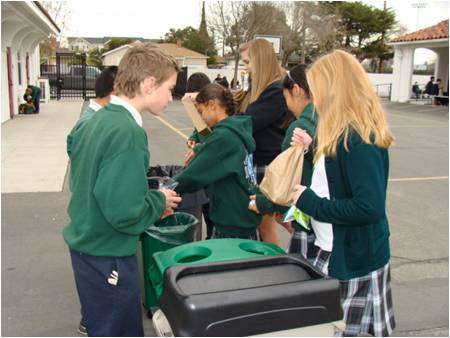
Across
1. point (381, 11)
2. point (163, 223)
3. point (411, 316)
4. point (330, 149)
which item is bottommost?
point (411, 316)

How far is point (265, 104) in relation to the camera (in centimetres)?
370

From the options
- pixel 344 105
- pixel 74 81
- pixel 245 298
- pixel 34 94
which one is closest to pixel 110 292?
pixel 245 298

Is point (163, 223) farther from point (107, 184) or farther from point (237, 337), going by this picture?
point (237, 337)

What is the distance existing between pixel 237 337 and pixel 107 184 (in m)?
0.77

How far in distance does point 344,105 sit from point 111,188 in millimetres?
1036

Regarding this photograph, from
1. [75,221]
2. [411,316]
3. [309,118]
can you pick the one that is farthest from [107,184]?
[411,316]

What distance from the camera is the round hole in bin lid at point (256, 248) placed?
6.65 feet

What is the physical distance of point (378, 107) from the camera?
2.12 meters

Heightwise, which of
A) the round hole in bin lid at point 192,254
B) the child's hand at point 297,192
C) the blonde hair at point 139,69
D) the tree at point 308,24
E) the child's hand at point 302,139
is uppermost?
the tree at point 308,24

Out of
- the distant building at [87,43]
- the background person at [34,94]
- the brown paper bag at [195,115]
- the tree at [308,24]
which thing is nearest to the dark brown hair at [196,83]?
the brown paper bag at [195,115]

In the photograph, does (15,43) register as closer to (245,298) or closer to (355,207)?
(355,207)

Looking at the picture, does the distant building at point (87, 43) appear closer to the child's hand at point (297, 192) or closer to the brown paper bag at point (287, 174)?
the brown paper bag at point (287, 174)

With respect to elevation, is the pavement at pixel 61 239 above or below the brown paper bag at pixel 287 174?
below

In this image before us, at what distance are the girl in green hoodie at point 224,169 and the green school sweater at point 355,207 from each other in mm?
847
